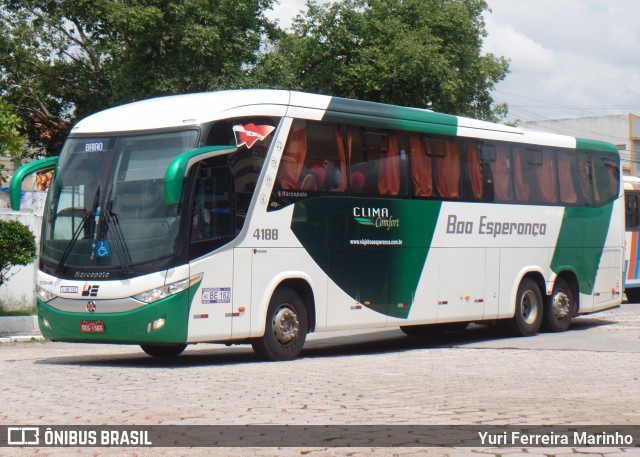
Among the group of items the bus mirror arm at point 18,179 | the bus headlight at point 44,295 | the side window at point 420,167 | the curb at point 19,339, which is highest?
the side window at point 420,167

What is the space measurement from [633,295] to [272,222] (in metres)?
19.0

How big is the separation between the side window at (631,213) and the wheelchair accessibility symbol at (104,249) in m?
18.7

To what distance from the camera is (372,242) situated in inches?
617

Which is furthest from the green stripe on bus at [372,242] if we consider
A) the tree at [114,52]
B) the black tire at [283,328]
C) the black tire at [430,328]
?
the tree at [114,52]

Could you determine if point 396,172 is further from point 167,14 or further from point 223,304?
point 167,14

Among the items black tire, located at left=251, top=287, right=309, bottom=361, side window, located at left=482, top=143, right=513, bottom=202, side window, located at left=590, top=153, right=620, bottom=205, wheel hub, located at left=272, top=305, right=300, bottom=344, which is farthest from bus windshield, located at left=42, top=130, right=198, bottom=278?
side window, located at left=590, top=153, right=620, bottom=205

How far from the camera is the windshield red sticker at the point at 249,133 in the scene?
13.5m

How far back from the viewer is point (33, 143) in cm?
4041

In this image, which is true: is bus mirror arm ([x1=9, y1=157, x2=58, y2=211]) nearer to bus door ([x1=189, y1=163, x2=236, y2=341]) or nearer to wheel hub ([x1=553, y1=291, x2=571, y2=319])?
bus door ([x1=189, y1=163, x2=236, y2=341])

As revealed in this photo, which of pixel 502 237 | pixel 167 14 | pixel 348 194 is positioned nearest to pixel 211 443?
pixel 348 194

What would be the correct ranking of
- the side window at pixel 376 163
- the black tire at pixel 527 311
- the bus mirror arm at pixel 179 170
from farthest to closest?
the black tire at pixel 527 311
the side window at pixel 376 163
the bus mirror arm at pixel 179 170

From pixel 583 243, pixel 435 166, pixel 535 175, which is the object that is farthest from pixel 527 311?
pixel 435 166

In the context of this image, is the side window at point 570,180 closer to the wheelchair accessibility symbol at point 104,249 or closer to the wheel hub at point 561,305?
the wheel hub at point 561,305

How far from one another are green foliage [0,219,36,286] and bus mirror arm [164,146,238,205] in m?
8.85
